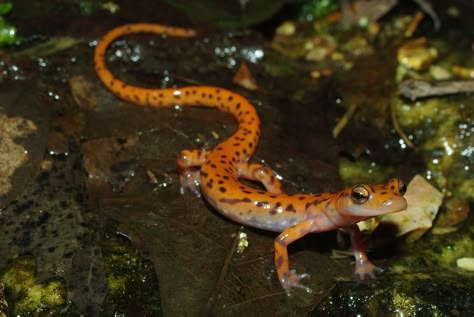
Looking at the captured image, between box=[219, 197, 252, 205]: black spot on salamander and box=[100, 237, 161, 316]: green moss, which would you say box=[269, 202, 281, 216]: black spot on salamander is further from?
box=[100, 237, 161, 316]: green moss

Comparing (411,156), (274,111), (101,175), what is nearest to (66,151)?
(101,175)

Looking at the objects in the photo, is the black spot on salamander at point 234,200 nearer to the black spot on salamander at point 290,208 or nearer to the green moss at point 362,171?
the black spot on salamander at point 290,208

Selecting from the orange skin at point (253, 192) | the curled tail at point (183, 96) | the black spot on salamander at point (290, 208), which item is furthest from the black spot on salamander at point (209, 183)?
the curled tail at point (183, 96)

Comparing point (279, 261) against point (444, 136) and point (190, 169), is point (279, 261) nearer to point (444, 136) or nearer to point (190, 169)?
point (190, 169)

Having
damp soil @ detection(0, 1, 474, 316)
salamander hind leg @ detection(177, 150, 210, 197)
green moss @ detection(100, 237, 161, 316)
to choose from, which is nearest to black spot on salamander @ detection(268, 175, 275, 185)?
Answer: damp soil @ detection(0, 1, 474, 316)

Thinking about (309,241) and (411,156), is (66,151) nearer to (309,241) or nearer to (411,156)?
(309,241)

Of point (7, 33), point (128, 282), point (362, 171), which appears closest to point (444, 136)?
point (362, 171)
